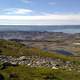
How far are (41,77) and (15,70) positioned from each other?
11.8 m

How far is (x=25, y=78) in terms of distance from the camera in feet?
230

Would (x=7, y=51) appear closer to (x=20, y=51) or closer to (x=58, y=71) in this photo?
(x=20, y=51)

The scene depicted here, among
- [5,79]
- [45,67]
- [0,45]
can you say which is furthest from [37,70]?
[0,45]

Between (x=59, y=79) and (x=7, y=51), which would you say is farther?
(x=7, y=51)

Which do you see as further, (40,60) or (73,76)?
(40,60)

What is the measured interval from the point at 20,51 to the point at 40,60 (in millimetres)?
24436

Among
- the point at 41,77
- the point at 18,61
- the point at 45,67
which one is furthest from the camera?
the point at 18,61

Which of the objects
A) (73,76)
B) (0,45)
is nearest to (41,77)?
(73,76)

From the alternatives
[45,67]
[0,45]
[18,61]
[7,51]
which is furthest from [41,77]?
[0,45]

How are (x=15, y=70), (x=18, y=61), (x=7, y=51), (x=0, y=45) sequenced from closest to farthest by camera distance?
(x=15, y=70), (x=18, y=61), (x=7, y=51), (x=0, y=45)

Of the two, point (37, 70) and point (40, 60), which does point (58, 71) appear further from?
point (40, 60)

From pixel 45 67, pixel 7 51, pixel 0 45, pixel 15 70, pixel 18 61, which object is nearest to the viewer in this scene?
pixel 15 70

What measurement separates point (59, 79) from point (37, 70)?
14.0 meters

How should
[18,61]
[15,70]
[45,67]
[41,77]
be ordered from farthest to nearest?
[18,61]
[45,67]
[15,70]
[41,77]
